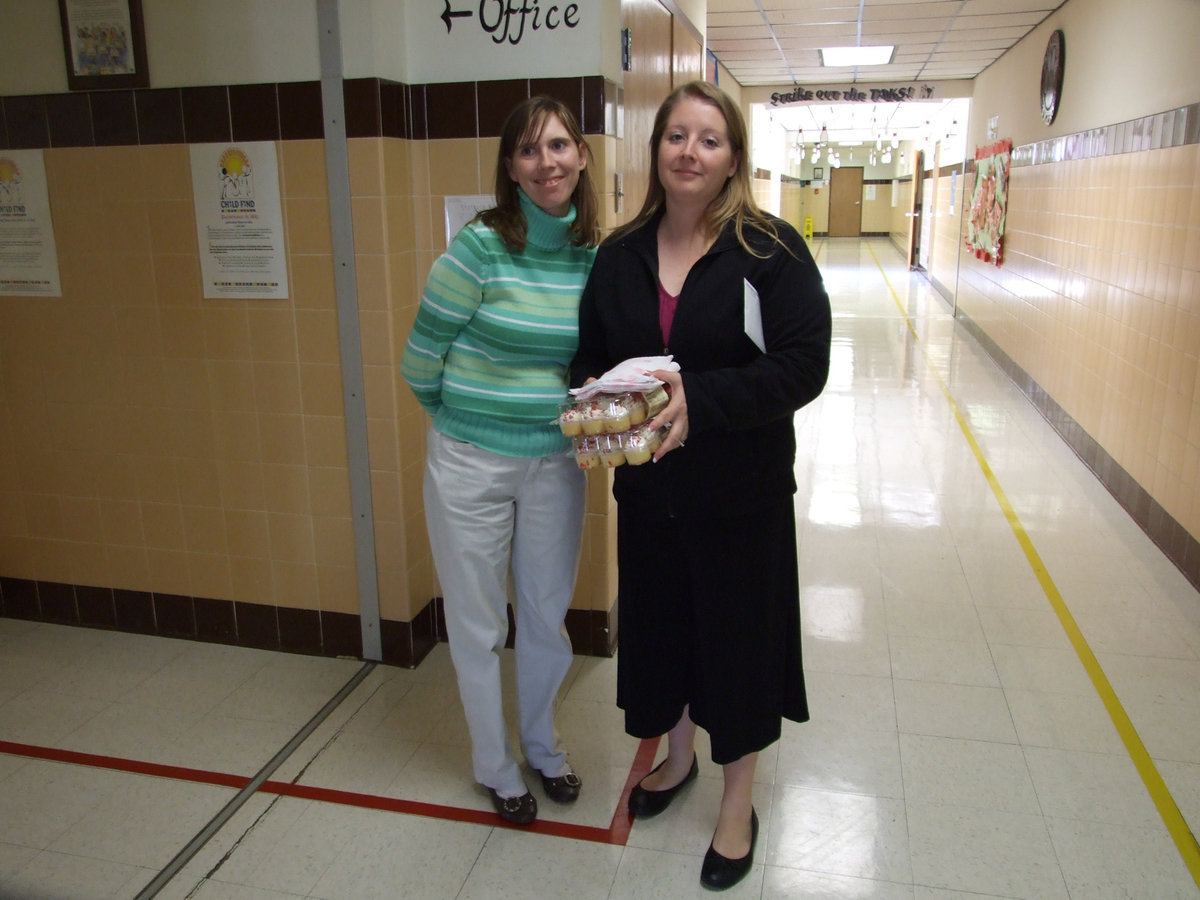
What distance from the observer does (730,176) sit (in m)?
1.94

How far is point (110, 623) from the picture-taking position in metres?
3.41

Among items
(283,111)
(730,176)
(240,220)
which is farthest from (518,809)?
(283,111)

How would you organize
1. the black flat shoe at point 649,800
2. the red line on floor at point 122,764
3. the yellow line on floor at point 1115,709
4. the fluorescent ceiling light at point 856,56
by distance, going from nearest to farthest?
the yellow line on floor at point 1115,709 → the black flat shoe at point 649,800 → the red line on floor at point 122,764 → the fluorescent ceiling light at point 856,56

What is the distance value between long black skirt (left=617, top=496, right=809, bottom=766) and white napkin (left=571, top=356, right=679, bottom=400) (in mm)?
349

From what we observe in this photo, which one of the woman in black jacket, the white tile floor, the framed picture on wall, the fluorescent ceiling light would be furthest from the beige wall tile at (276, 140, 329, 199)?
the fluorescent ceiling light

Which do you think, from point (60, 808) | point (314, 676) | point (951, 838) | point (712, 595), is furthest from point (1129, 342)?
point (60, 808)

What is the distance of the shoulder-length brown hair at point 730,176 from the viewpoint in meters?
1.86

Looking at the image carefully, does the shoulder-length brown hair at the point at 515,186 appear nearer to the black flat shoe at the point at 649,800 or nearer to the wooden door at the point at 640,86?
the wooden door at the point at 640,86

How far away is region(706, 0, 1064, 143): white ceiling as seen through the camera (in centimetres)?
738

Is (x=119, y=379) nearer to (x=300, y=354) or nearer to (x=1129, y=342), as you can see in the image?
(x=300, y=354)

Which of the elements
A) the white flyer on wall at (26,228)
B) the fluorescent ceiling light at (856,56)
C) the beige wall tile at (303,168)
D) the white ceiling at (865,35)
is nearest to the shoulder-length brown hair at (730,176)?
the beige wall tile at (303,168)

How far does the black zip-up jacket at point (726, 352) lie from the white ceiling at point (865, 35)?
6.13 meters

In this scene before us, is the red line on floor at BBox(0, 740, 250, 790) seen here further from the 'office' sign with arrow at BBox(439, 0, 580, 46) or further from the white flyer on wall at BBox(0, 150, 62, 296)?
the 'office' sign with arrow at BBox(439, 0, 580, 46)

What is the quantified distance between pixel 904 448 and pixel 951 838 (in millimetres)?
3720
